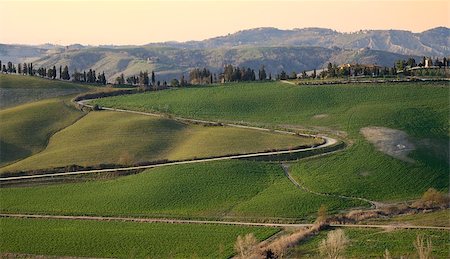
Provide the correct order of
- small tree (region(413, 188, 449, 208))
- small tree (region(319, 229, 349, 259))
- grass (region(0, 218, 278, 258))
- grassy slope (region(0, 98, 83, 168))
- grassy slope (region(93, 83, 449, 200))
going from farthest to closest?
grassy slope (region(0, 98, 83, 168))
grassy slope (region(93, 83, 449, 200))
small tree (region(413, 188, 449, 208))
grass (region(0, 218, 278, 258))
small tree (region(319, 229, 349, 259))

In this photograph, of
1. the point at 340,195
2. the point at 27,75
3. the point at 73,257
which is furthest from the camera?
the point at 27,75

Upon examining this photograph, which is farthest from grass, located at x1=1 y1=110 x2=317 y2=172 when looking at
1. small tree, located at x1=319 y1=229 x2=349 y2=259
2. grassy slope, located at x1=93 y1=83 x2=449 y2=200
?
small tree, located at x1=319 y1=229 x2=349 y2=259

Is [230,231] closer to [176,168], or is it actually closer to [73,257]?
[73,257]

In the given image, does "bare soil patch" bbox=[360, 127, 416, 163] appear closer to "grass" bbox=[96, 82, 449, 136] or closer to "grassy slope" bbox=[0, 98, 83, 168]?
"grass" bbox=[96, 82, 449, 136]

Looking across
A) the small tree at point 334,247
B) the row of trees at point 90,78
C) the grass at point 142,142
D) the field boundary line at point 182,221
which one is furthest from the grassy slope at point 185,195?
the row of trees at point 90,78

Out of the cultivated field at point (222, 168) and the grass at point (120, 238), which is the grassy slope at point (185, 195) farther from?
the grass at point (120, 238)

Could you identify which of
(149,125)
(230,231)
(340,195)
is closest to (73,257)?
(230,231)

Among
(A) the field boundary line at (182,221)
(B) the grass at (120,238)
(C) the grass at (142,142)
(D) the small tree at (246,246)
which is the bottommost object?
(B) the grass at (120,238)
